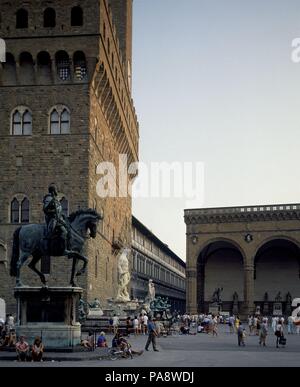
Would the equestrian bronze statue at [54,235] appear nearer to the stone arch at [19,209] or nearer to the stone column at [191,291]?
the stone arch at [19,209]

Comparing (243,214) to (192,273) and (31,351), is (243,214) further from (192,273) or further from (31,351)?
(31,351)

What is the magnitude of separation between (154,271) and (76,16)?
45275 millimetres

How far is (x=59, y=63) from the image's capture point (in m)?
36.3

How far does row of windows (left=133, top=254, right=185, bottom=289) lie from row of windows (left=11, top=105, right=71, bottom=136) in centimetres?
2772

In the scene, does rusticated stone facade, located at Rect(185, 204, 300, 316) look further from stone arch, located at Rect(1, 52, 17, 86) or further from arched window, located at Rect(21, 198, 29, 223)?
stone arch, located at Rect(1, 52, 17, 86)

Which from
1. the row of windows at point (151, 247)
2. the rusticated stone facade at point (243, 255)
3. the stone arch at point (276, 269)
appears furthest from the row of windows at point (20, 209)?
the stone arch at point (276, 269)

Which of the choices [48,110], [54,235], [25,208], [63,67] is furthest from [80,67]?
[54,235]

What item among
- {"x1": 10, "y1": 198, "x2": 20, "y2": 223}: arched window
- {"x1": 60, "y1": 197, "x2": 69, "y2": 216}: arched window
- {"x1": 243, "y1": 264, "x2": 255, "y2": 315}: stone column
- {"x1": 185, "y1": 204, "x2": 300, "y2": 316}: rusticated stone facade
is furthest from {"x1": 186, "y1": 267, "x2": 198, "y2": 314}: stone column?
{"x1": 10, "y1": 198, "x2": 20, "y2": 223}: arched window

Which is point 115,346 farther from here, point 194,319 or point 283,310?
point 283,310

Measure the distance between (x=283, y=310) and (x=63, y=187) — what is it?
3589 cm

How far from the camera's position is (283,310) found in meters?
64.8

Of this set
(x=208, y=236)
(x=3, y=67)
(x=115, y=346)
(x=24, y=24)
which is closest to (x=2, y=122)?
(x=3, y=67)

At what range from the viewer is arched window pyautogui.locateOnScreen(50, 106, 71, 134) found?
119 feet

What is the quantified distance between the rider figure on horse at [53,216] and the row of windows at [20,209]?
16551 mm
